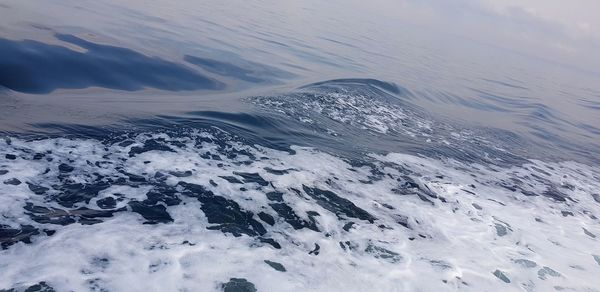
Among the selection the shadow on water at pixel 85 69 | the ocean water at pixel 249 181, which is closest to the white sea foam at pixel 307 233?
the ocean water at pixel 249 181

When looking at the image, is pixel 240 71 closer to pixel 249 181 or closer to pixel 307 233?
pixel 249 181

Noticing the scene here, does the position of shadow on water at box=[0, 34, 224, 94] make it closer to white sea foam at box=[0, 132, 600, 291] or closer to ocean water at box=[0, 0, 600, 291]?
ocean water at box=[0, 0, 600, 291]

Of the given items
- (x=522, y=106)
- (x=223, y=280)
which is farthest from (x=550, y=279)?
(x=522, y=106)

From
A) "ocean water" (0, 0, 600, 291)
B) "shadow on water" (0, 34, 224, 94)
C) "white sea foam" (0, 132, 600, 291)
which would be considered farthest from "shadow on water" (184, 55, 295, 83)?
"white sea foam" (0, 132, 600, 291)

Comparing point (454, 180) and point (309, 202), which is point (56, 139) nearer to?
point (309, 202)

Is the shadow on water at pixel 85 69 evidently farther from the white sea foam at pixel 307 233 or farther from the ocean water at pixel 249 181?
the white sea foam at pixel 307 233

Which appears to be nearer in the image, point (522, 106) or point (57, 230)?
point (57, 230)
